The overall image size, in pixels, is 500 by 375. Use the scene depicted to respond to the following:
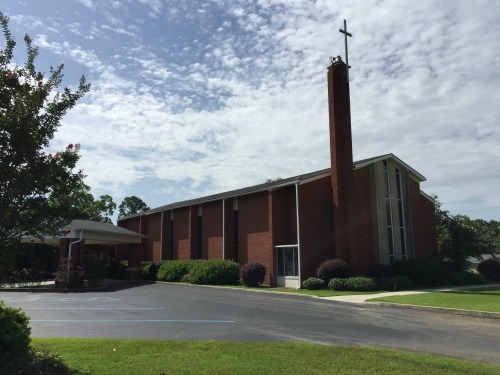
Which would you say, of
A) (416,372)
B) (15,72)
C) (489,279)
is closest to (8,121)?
(15,72)

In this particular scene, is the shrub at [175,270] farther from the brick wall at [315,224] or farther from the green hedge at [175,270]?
the brick wall at [315,224]

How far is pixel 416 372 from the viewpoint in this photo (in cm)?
679

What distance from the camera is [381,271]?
27.8 m

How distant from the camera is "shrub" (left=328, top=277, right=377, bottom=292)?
81.0 ft

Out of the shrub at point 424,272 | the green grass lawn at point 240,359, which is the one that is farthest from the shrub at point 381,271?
the green grass lawn at point 240,359

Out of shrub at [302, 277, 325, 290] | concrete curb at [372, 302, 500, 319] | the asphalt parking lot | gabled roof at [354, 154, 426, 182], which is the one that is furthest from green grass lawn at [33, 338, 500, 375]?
gabled roof at [354, 154, 426, 182]

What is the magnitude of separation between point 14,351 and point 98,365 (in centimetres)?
145

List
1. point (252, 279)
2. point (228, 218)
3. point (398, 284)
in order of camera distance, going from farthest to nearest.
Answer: point (228, 218) → point (252, 279) → point (398, 284)

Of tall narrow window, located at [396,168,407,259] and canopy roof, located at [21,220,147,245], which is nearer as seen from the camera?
canopy roof, located at [21,220,147,245]

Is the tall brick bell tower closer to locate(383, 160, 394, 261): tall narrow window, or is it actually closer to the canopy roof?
locate(383, 160, 394, 261): tall narrow window

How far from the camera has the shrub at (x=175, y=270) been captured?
34688 mm

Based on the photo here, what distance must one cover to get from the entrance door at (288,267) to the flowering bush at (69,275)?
496 inches

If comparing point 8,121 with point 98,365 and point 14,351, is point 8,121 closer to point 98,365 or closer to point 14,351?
point 14,351

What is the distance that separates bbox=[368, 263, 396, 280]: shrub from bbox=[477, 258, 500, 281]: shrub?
9.16m
